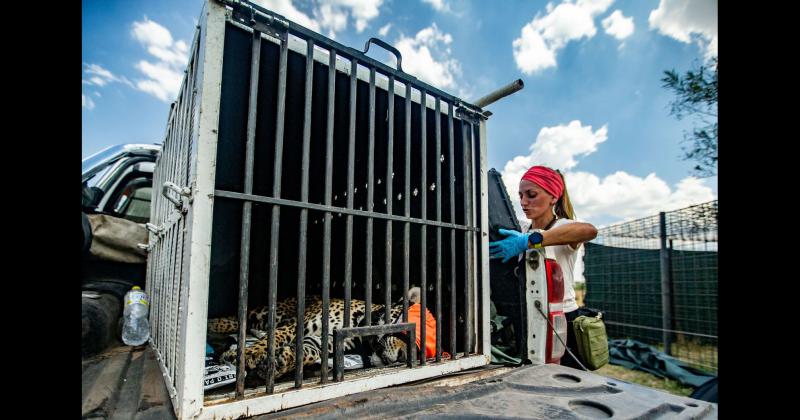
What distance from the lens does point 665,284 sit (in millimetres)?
6652

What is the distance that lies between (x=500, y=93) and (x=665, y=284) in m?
6.25

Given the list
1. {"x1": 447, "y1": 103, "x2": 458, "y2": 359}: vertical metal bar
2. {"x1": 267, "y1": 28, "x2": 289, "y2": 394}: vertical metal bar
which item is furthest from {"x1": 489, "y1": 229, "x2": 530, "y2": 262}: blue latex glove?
{"x1": 267, "y1": 28, "x2": 289, "y2": 394}: vertical metal bar

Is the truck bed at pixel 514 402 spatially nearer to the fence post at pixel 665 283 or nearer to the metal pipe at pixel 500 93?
the metal pipe at pixel 500 93

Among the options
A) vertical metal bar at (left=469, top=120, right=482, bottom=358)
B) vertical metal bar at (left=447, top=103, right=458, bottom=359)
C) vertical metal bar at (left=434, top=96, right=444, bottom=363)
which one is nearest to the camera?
vertical metal bar at (left=434, top=96, right=444, bottom=363)

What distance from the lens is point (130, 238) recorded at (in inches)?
139

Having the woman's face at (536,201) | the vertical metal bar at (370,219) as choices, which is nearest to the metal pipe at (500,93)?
the vertical metal bar at (370,219)

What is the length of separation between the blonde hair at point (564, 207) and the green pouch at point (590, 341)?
975 mm

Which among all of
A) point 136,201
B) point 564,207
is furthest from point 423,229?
point 136,201

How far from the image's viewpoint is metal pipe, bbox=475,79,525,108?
2.30m

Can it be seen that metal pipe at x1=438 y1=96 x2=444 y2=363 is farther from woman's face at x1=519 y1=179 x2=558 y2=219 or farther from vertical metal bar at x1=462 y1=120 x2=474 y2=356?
woman's face at x1=519 y1=179 x2=558 y2=219

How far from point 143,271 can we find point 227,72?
3.05 meters

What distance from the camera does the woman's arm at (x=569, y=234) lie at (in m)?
2.96

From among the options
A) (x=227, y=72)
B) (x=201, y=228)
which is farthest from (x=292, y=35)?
(x=201, y=228)
